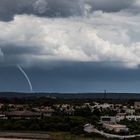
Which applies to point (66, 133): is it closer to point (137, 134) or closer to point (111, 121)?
point (137, 134)

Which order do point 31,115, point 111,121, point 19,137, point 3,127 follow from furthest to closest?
point 31,115
point 111,121
point 3,127
point 19,137

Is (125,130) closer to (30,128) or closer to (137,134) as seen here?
(137,134)

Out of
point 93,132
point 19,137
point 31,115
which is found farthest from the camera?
point 31,115

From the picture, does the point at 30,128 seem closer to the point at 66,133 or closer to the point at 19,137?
the point at 66,133

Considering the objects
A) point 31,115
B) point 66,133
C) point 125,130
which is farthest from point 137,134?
point 31,115

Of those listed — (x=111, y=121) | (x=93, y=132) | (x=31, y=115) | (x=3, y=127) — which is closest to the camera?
(x=93, y=132)

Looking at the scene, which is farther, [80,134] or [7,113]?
[7,113]

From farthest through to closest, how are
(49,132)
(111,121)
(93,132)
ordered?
1. (111,121)
2. (49,132)
3. (93,132)

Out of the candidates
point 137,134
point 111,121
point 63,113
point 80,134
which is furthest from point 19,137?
point 63,113

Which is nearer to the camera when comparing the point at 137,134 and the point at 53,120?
the point at 137,134
